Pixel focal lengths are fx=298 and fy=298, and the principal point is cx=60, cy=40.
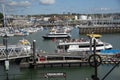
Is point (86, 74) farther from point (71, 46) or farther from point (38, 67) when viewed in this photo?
point (71, 46)

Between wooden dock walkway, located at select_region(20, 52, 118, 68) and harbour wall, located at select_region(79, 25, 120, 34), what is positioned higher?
harbour wall, located at select_region(79, 25, 120, 34)

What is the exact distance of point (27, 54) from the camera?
Result: 128 ft

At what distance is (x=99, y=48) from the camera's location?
53.6 m

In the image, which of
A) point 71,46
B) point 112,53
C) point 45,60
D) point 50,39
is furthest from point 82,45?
point 50,39

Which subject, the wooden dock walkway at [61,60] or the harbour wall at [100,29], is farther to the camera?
the harbour wall at [100,29]

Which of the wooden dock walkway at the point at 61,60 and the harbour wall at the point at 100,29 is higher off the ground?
the harbour wall at the point at 100,29

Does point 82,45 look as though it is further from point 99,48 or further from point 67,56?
point 67,56

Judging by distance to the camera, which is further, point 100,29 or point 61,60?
point 100,29

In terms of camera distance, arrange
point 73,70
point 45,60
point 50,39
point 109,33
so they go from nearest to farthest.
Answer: point 73,70, point 45,60, point 50,39, point 109,33

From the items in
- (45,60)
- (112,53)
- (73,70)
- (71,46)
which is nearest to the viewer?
(73,70)

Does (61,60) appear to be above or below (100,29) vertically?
below

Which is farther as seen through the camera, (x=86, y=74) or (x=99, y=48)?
(x=99, y=48)

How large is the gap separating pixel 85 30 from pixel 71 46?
7260cm

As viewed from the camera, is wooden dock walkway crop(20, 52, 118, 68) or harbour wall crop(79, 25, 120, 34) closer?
wooden dock walkway crop(20, 52, 118, 68)
